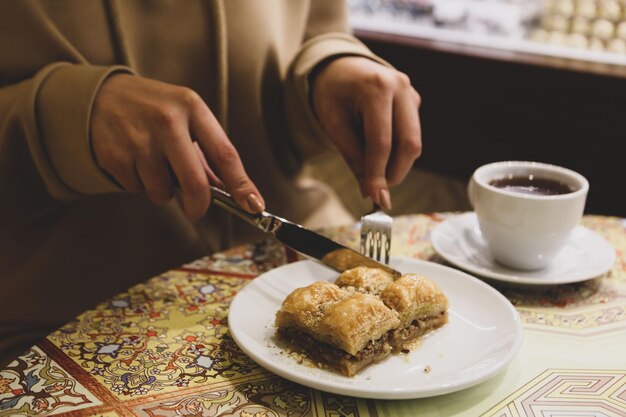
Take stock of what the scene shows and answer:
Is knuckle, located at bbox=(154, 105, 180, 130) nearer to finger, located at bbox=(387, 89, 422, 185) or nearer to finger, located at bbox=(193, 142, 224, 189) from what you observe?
finger, located at bbox=(193, 142, 224, 189)

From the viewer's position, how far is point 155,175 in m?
1.15

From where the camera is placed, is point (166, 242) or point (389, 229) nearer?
point (389, 229)

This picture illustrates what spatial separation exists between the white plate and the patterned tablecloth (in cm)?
3

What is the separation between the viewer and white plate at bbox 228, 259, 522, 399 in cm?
89

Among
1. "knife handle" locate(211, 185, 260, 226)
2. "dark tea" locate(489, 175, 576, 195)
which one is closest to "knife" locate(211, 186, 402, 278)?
"knife handle" locate(211, 185, 260, 226)

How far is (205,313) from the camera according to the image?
1.15 meters

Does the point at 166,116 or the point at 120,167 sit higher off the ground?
the point at 166,116

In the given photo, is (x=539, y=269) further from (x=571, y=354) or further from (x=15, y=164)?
(x=15, y=164)

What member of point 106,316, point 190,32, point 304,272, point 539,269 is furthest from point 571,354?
point 190,32

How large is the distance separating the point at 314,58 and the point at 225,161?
582 mm

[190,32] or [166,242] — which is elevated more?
[190,32]

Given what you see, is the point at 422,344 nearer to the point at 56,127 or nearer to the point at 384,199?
the point at 384,199

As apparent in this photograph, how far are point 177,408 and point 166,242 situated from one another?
754 mm

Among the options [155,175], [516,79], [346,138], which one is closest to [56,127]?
[155,175]
